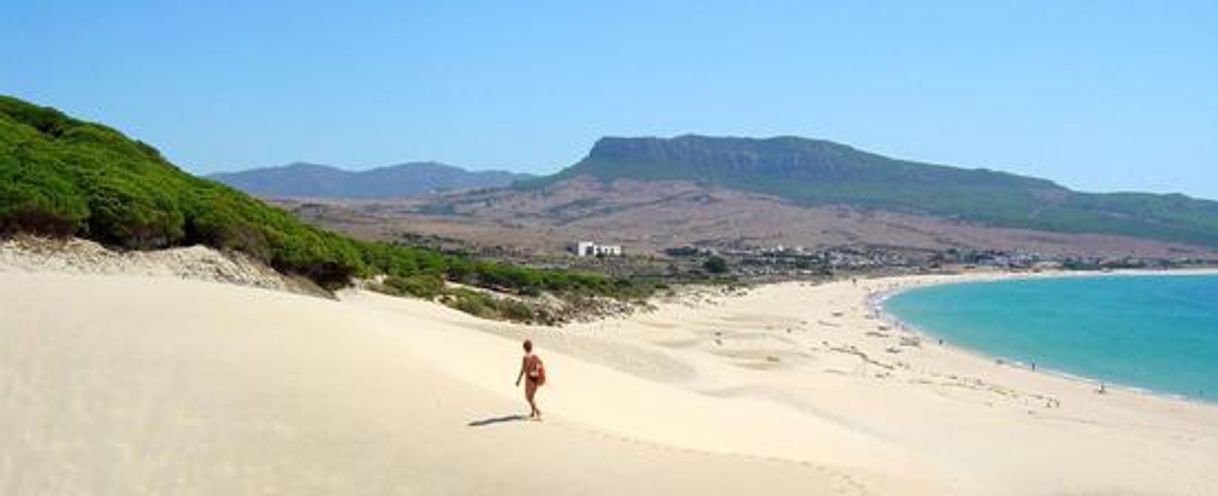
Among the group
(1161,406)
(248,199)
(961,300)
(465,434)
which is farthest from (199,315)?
(961,300)

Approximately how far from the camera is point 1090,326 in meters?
81.9

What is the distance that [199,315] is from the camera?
19.1m

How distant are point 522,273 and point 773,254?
12088 cm

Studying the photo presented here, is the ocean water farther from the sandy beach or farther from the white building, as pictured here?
the white building

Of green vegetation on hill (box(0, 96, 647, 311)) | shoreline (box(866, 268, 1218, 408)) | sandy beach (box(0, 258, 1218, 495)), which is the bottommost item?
shoreline (box(866, 268, 1218, 408))

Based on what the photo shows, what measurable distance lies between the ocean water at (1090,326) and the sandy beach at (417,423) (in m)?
20.4

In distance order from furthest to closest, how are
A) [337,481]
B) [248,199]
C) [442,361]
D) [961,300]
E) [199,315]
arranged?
[961,300] → [248,199] → [442,361] → [199,315] → [337,481]

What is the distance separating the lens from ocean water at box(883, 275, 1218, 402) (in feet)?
176

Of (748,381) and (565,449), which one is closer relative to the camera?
(565,449)

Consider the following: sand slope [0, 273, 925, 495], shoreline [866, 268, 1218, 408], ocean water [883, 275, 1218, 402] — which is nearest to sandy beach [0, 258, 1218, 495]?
sand slope [0, 273, 925, 495]

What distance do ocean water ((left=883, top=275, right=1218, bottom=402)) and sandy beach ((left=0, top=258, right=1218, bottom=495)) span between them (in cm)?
2045

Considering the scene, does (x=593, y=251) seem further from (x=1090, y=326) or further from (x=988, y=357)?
(x=988, y=357)

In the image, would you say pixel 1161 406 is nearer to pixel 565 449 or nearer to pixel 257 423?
pixel 565 449

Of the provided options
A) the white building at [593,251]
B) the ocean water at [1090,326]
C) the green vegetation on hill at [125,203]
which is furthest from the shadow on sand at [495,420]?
the white building at [593,251]
